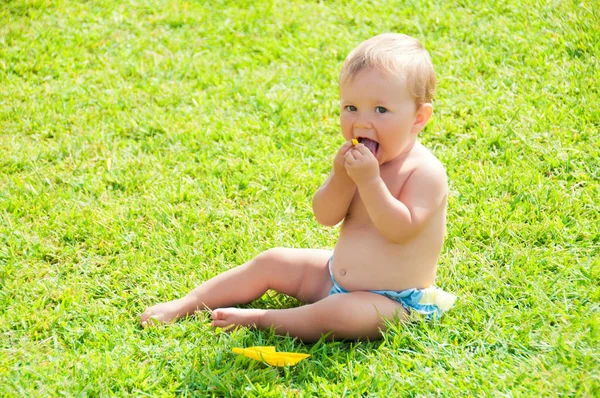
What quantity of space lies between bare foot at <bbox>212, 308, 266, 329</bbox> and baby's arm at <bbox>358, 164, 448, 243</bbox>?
0.60 meters

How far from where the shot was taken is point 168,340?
2863 millimetres

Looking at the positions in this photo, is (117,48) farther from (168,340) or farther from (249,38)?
(168,340)

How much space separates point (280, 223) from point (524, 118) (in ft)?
5.07

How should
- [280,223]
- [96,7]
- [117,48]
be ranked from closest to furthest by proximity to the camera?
[280,223], [117,48], [96,7]

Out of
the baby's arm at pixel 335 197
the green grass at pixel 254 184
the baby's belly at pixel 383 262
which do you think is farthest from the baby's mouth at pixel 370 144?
the green grass at pixel 254 184

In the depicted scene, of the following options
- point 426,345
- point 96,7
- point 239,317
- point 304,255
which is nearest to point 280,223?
point 304,255

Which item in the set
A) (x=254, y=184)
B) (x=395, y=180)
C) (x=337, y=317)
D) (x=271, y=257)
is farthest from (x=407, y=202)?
(x=254, y=184)

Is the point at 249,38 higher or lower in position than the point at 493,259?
higher

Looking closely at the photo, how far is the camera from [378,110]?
8.76 feet

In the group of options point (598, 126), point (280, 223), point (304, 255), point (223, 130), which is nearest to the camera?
point (304, 255)

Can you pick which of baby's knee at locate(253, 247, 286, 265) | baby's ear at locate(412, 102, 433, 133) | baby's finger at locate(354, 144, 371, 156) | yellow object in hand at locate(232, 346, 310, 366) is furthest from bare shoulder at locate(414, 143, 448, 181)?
yellow object in hand at locate(232, 346, 310, 366)

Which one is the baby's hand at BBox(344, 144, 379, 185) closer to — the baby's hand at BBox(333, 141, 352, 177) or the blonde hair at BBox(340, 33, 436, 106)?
the baby's hand at BBox(333, 141, 352, 177)

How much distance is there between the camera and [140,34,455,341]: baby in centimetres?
266

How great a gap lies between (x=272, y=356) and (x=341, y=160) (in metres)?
0.75
